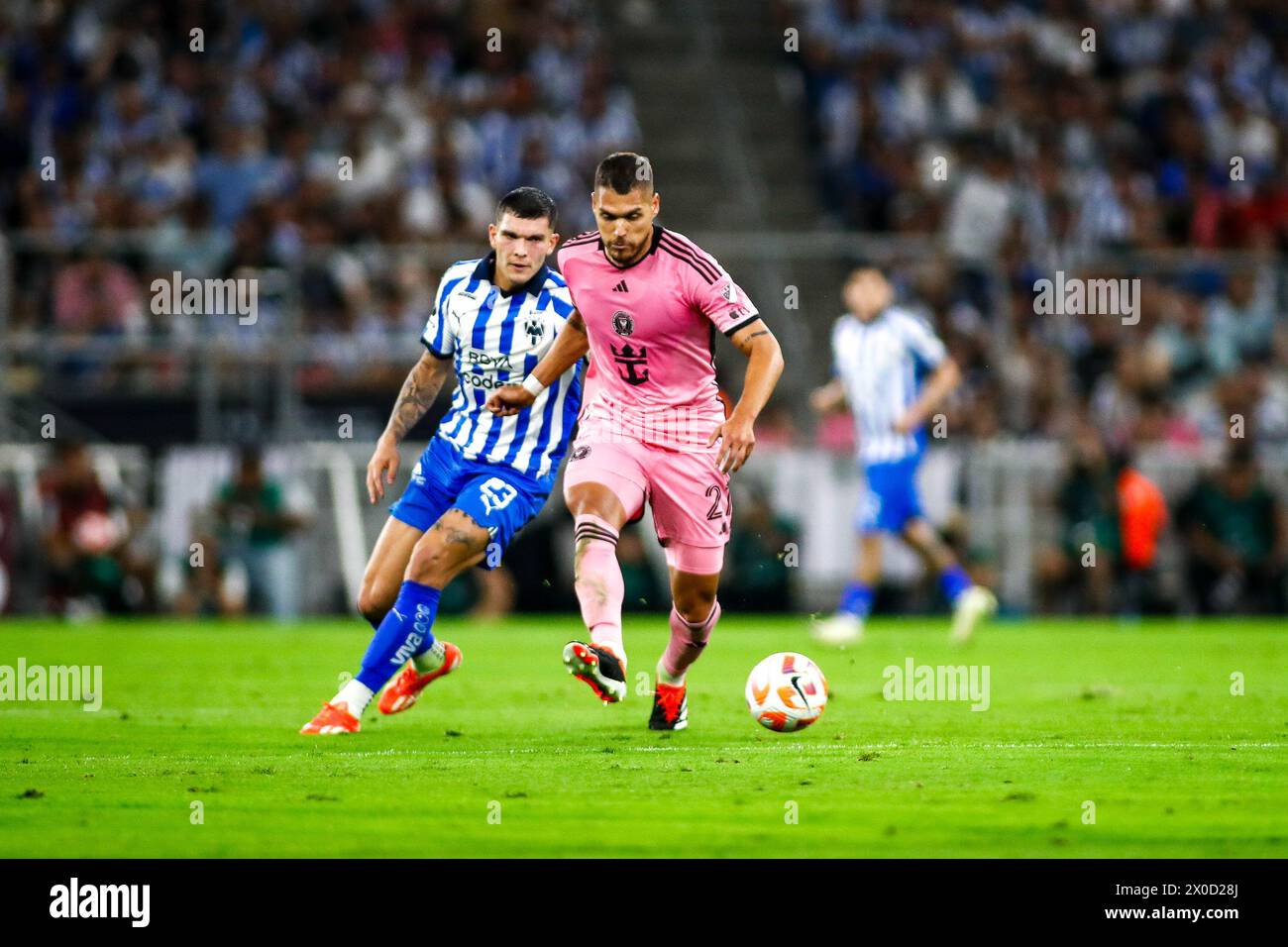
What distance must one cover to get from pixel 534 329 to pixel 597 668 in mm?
2331

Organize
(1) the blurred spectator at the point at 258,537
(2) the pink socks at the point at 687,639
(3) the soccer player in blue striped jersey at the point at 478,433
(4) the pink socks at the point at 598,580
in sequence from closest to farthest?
1. (4) the pink socks at the point at 598,580
2. (2) the pink socks at the point at 687,639
3. (3) the soccer player in blue striped jersey at the point at 478,433
4. (1) the blurred spectator at the point at 258,537

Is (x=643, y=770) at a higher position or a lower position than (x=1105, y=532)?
lower

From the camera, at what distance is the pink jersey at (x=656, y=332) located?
9633mm

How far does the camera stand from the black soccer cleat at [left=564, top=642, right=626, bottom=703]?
880cm

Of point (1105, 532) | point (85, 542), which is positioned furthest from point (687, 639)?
point (1105, 532)

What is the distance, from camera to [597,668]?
29.2 feet

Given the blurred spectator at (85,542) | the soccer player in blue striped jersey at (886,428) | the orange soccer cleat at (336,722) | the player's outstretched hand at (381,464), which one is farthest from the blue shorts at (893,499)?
the blurred spectator at (85,542)

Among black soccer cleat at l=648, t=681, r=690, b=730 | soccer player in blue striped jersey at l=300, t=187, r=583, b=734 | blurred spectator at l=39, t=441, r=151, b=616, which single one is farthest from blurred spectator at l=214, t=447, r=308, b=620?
black soccer cleat at l=648, t=681, r=690, b=730

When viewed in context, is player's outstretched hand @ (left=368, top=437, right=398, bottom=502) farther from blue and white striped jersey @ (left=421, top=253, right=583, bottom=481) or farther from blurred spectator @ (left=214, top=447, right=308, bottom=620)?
blurred spectator @ (left=214, top=447, right=308, bottom=620)

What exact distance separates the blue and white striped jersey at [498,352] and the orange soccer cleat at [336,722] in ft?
4.98

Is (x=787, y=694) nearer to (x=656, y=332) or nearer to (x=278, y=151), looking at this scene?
(x=656, y=332)

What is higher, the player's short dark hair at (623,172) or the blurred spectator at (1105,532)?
the player's short dark hair at (623,172)

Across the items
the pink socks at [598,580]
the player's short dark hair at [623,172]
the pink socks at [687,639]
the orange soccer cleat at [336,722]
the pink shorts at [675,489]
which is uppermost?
the player's short dark hair at [623,172]

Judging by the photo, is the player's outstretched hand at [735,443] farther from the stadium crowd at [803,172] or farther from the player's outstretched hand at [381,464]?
the stadium crowd at [803,172]
